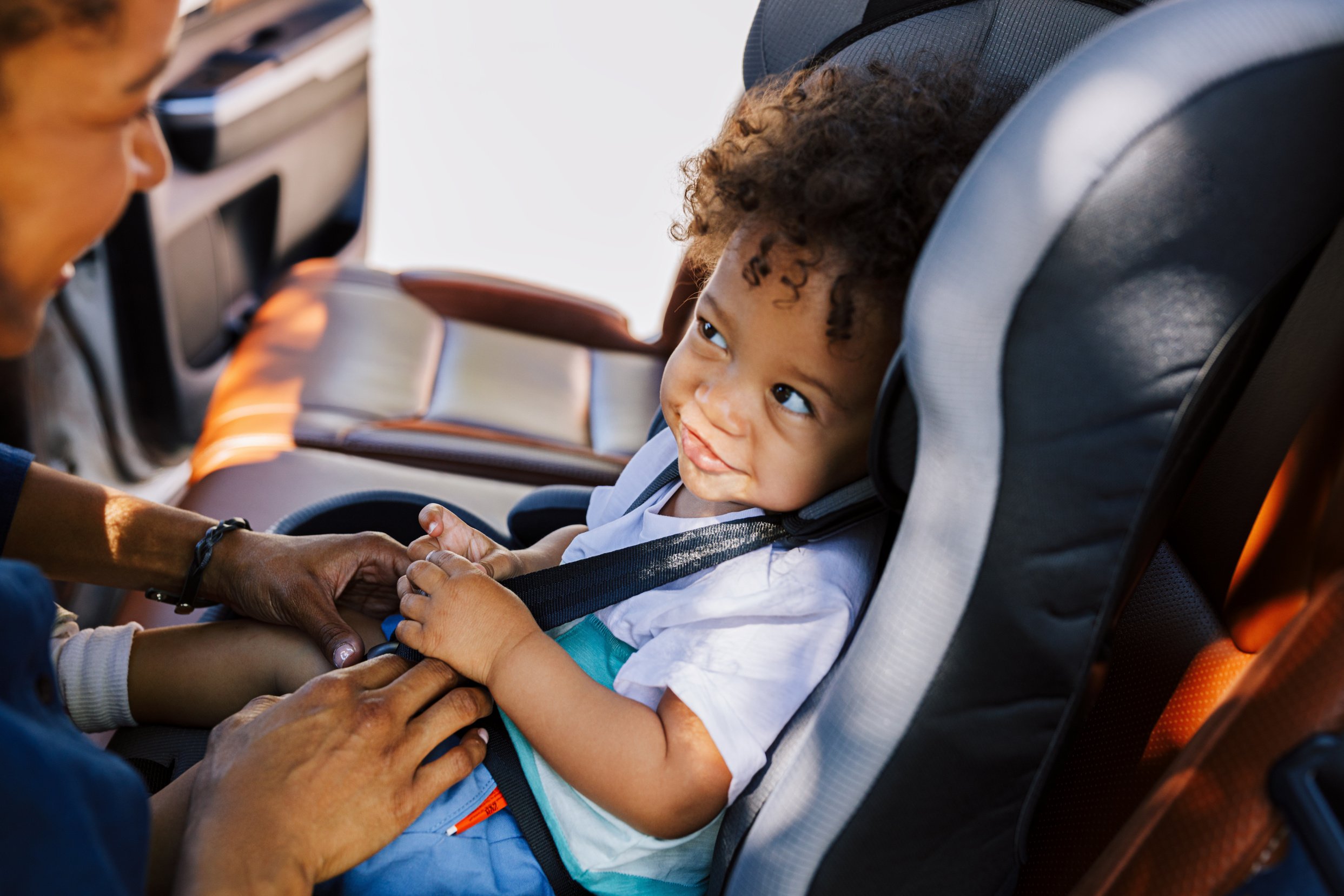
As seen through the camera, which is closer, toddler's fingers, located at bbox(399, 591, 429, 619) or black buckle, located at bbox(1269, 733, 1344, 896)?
black buckle, located at bbox(1269, 733, 1344, 896)

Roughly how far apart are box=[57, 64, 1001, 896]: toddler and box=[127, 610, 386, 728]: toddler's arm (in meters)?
0.18

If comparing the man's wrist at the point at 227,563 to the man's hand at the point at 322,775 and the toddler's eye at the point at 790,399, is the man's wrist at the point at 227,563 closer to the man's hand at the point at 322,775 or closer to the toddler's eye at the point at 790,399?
the man's hand at the point at 322,775

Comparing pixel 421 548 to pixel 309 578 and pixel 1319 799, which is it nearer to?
pixel 309 578

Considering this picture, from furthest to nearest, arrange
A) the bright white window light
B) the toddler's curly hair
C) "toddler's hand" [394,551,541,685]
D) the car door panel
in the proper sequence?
the bright white window light → the car door panel → "toddler's hand" [394,551,541,685] → the toddler's curly hair

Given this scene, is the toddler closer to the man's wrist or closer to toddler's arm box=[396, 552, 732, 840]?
toddler's arm box=[396, 552, 732, 840]

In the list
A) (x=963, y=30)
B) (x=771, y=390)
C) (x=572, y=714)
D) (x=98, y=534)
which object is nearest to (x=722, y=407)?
(x=771, y=390)

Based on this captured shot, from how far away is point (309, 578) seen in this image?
110 cm

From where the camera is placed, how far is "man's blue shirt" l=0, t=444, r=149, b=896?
58 cm

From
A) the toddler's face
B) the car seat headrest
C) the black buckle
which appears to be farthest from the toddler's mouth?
the black buckle

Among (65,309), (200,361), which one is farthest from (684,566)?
(200,361)

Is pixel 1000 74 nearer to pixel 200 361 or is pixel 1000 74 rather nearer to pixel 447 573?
pixel 447 573

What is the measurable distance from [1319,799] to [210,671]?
0.99 meters

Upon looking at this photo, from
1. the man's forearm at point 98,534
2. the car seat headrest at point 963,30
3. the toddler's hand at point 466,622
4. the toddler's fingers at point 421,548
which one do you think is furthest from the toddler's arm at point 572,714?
the car seat headrest at point 963,30

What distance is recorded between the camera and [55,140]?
63 cm
